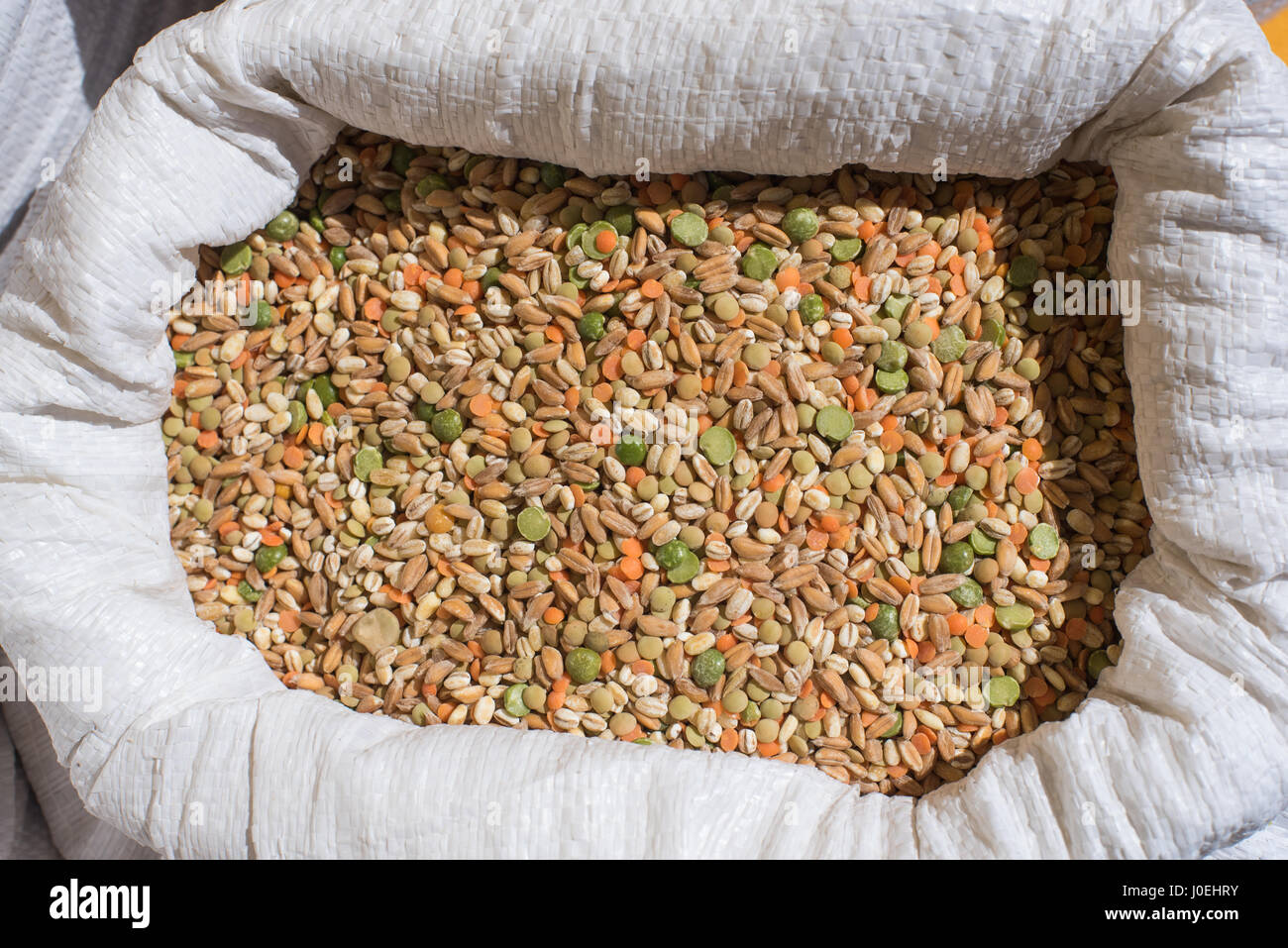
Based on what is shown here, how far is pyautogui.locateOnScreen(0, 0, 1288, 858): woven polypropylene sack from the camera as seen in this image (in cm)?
87

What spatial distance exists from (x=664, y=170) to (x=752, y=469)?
347mm

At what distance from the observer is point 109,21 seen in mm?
1238

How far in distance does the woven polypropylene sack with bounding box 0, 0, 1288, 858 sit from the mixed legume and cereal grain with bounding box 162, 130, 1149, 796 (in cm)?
5

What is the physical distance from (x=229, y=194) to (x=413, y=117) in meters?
0.23

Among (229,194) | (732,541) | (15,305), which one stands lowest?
(732,541)

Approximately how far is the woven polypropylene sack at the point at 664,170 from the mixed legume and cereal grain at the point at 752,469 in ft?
0.17

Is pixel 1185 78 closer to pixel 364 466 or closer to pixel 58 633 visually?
pixel 364 466

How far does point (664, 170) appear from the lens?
1.01m

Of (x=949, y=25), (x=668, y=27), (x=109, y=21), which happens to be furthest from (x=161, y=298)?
(x=949, y=25)

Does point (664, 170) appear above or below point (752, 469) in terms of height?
above

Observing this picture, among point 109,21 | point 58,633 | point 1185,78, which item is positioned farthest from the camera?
point 109,21

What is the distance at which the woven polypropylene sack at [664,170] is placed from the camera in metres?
0.87

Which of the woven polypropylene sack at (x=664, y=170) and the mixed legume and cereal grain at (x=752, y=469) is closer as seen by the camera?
the woven polypropylene sack at (x=664, y=170)

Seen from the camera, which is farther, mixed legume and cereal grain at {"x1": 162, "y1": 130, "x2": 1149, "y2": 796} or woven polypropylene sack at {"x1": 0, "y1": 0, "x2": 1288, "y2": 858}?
mixed legume and cereal grain at {"x1": 162, "y1": 130, "x2": 1149, "y2": 796}
